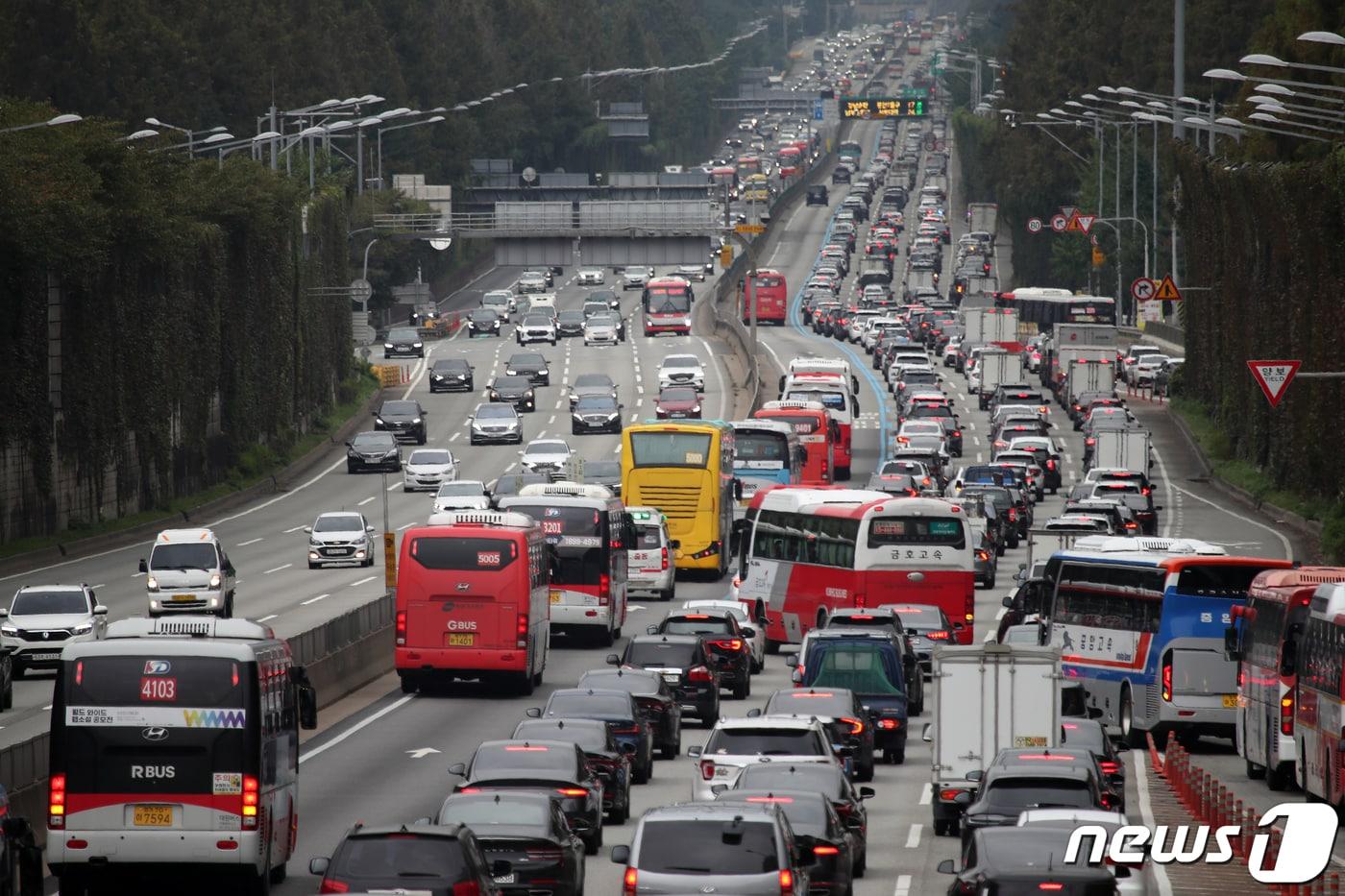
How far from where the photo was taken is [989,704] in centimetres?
3062

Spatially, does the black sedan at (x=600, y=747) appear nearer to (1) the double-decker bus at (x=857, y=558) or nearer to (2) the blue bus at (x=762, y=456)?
(1) the double-decker bus at (x=857, y=558)

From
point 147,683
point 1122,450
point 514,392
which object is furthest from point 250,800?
point 514,392

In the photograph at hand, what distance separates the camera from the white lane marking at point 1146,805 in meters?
24.7

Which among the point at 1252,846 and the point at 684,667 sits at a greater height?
the point at 1252,846

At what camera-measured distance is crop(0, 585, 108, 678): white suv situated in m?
43.0

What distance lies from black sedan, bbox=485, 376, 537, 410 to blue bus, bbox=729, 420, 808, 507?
26546mm

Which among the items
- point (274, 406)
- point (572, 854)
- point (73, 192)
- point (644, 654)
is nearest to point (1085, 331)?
point (274, 406)

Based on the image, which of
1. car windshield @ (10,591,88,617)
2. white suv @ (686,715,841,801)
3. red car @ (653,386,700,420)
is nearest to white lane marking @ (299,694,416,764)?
car windshield @ (10,591,88,617)

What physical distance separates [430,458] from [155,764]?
187ft

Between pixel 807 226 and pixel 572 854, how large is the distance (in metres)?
177

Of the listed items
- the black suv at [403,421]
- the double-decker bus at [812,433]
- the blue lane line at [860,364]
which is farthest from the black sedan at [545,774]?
the black suv at [403,421]

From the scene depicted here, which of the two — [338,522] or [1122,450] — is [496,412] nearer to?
[1122,450]

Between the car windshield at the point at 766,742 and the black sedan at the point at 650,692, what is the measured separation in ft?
18.1

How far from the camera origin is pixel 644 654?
38656 mm
